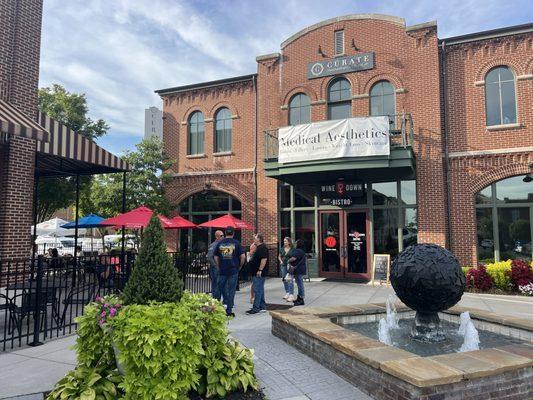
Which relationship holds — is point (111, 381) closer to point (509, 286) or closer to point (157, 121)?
point (509, 286)

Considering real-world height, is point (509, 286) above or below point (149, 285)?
below

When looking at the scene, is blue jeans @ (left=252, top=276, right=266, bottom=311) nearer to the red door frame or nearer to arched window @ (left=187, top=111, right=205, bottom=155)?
the red door frame

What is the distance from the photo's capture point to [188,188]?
17.8m

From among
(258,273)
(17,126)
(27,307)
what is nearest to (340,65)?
(258,273)

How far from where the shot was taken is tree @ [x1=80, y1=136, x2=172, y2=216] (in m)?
15.3

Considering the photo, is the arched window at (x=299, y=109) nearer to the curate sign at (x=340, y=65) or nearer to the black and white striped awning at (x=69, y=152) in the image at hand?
the curate sign at (x=340, y=65)

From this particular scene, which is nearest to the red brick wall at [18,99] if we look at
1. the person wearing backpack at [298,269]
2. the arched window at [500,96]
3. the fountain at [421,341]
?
the person wearing backpack at [298,269]

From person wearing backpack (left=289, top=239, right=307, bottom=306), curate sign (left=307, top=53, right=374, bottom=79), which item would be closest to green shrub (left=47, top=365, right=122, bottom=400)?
person wearing backpack (left=289, top=239, right=307, bottom=306)

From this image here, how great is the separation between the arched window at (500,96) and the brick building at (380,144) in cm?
3

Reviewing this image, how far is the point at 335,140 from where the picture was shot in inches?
508

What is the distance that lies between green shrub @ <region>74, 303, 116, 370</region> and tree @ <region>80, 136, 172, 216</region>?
11802 mm

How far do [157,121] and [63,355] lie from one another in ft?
309

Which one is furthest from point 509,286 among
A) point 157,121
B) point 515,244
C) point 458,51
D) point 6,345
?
point 157,121

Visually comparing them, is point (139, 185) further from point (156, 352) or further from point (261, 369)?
point (156, 352)
